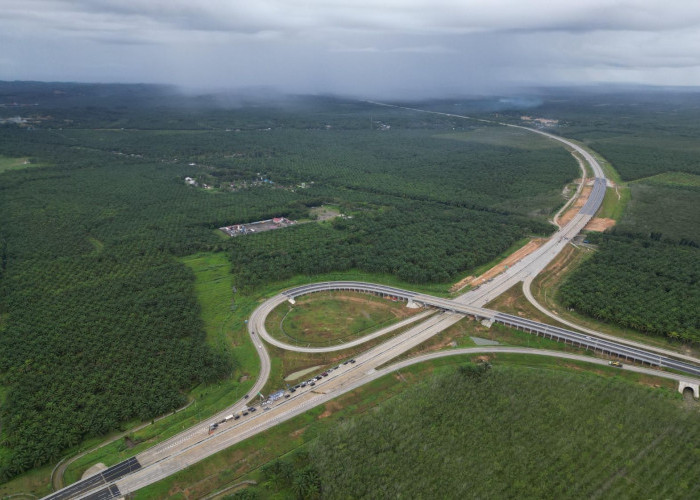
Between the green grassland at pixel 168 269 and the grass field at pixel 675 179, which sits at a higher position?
the grass field at pixel 675 179

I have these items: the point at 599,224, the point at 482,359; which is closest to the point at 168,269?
the point at 482,359

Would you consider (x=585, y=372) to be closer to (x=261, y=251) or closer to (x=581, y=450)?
(x=581, y=450)

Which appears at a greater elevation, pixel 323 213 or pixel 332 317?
pixel 323 213

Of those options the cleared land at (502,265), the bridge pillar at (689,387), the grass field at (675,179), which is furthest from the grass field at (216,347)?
the grass field at (675,179)

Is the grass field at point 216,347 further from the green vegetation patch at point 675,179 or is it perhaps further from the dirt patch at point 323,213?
the green vegetation patch at point 675,179

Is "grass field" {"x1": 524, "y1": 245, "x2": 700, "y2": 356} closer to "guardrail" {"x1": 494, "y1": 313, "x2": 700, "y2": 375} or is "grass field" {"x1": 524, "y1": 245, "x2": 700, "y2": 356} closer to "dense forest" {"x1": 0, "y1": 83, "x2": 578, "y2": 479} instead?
"guardrail" {"x1": 494, "y1": 313, "x2": 700, "y2": 375}

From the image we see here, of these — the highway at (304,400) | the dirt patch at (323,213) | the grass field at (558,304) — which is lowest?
the highway at (304,400)

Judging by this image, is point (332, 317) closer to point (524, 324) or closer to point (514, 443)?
point (524, 324)
